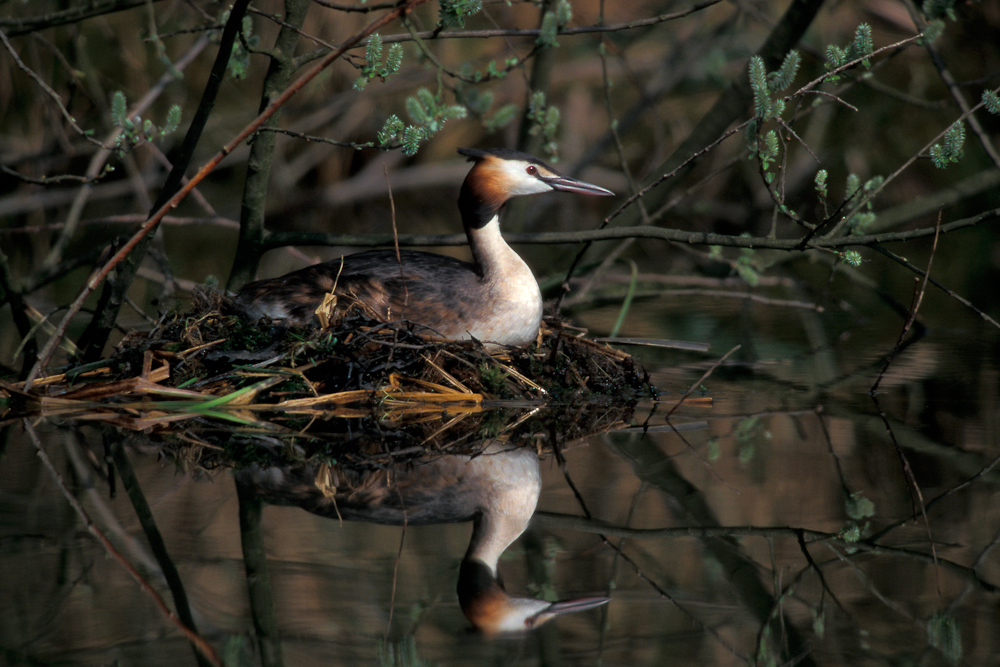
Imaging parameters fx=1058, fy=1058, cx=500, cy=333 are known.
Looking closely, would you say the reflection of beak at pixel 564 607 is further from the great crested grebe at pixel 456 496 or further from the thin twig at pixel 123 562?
the thin twig at pixel 123 562

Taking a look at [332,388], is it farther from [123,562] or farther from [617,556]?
[617,556]

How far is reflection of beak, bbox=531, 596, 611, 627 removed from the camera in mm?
2113

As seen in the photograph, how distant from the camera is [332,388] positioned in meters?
3.98

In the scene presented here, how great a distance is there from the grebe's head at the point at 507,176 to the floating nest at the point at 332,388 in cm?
67

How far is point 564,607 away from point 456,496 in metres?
0.81

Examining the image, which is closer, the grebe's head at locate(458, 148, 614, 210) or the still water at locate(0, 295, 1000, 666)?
the still water at locate(0, 295, 1000, 666)

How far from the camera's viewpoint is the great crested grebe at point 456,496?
7.76ft

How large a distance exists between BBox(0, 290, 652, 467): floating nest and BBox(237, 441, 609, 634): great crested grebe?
0.86 feet

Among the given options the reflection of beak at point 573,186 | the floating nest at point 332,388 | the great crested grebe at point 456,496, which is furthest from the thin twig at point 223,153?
the reflection of beak at point 573,186

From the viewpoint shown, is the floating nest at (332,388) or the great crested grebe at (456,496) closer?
the great crested grebe at (456,496)

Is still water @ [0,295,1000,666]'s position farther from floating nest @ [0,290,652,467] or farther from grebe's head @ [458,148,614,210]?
grebe's head @ [458,148,614,210]

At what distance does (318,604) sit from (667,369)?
2987 mm

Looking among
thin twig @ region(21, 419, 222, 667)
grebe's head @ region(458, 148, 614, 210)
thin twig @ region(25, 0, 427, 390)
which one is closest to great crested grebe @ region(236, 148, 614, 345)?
grebe's head @ region(458, 148, 614, 210)

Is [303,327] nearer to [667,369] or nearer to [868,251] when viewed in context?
[667,369]
